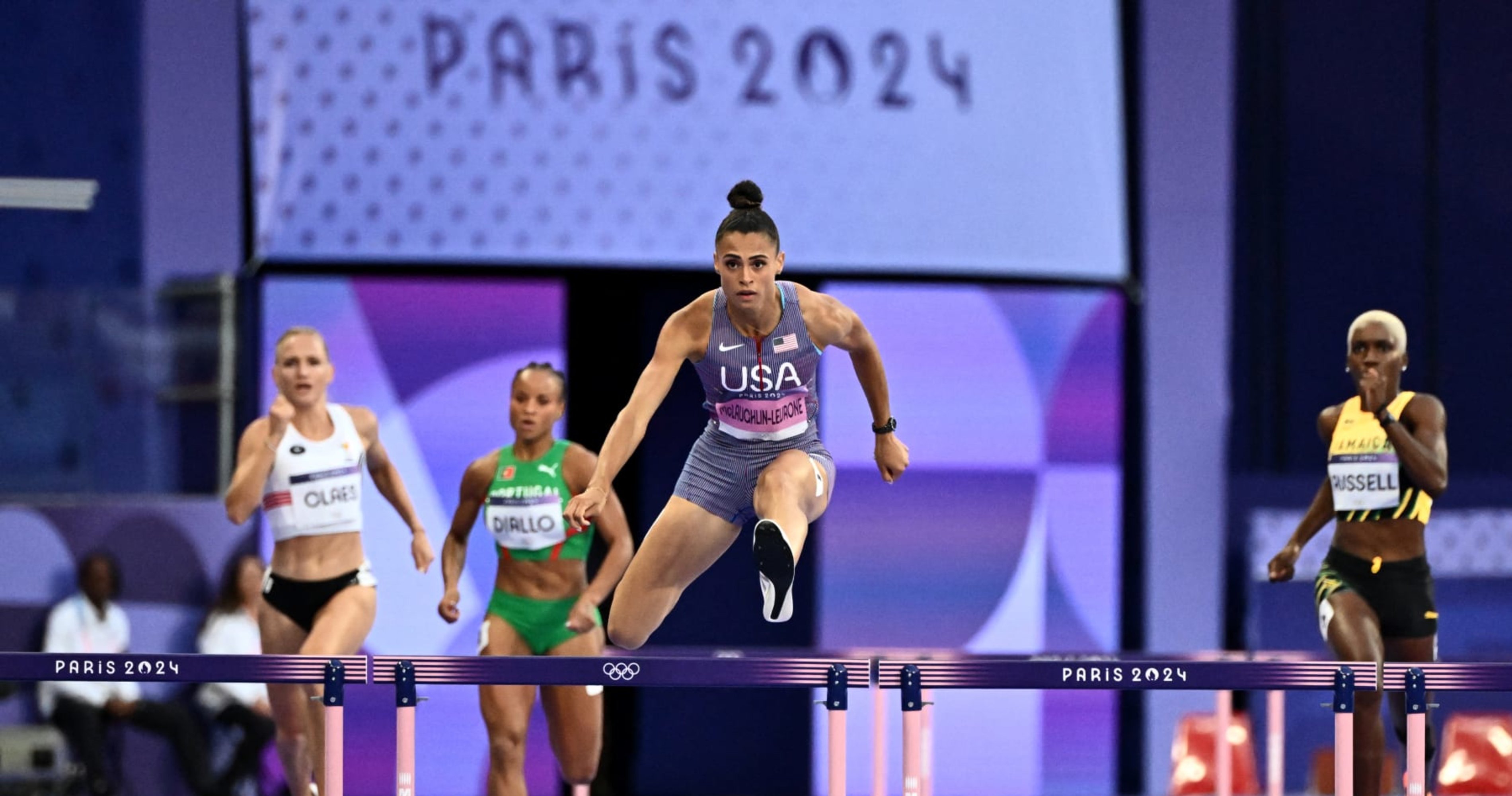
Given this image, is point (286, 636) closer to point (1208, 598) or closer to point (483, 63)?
point (483, 63)

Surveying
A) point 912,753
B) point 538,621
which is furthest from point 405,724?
point 912,753

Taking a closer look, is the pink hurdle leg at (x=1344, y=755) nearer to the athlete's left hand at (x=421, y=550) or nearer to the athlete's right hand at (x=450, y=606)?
the athlete's right hand at (x=450, y=606)

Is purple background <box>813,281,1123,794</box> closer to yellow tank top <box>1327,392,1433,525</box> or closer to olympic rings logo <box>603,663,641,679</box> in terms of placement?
yellow tank top <box>1327,392,1433,525</box>

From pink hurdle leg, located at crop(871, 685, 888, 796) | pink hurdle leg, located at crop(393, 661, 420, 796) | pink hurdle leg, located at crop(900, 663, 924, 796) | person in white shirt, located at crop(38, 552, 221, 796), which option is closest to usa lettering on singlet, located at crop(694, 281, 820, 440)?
pink hurdle leg, located at crop(900, 663, 924, 796)

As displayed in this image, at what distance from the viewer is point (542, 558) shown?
19.7 ft

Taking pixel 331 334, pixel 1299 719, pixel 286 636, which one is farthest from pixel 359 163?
pixel 1299 719

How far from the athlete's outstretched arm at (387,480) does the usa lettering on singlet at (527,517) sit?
0.28 metres

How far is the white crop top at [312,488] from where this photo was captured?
19.1 ft

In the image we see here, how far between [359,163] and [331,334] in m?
0.92

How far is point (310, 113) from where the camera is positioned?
8.95 metres

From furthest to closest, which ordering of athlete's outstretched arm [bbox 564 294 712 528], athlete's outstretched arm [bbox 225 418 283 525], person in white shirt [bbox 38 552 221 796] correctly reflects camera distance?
person in white shirt [bbox 38 552 221 796] → athlete's outstretched arm [bbox 225 418 283 525] → athlete's outstretched arm [bbox 564 294 712 528]

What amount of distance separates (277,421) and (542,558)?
1.03 metres

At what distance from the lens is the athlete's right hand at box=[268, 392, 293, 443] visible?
18.9 feet

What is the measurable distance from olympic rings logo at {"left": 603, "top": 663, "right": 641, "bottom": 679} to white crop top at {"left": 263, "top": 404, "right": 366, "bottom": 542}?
1.47 meters
